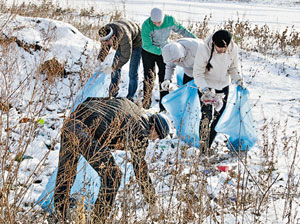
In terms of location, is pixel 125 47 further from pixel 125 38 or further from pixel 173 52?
pixel 173 52

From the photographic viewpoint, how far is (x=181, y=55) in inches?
142

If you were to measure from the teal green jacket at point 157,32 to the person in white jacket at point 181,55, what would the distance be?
0.59 m

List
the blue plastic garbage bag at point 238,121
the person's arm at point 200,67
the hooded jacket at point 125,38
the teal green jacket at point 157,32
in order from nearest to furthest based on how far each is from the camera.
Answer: the person's arm at point 200,67 → the blue plastic garbage bag at point 238,121 → the hooded jacket at point 125,38 → the teal green jacket at point 157,32

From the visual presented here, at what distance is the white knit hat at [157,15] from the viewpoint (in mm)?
4172

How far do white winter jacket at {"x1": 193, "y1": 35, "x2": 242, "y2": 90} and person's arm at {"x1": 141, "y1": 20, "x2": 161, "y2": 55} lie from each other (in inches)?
47.5

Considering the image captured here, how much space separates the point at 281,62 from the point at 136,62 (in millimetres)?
3919

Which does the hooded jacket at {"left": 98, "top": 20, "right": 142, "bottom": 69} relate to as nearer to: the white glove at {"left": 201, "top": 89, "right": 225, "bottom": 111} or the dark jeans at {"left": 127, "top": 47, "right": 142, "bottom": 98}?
the dark jeans at {"left": 127, "top": 47, "right": 142, "bottom": 98}

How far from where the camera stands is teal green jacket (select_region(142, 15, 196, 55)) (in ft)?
A: 14.3

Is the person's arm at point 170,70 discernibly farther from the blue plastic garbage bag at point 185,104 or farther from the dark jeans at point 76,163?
the dark jeans at point 76,163

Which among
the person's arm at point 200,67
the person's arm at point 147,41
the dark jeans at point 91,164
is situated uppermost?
the person's arm at point 147,41

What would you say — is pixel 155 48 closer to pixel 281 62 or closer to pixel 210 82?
pixel 210 82

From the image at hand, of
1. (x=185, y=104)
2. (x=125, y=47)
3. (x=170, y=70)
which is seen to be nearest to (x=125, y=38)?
(x=125, y=47)

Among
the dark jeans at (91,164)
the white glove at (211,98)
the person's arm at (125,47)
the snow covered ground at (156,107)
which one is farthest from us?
the person's arm at (125,47)

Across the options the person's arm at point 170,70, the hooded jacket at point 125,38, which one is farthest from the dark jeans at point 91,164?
the person's arm at point 170,70
